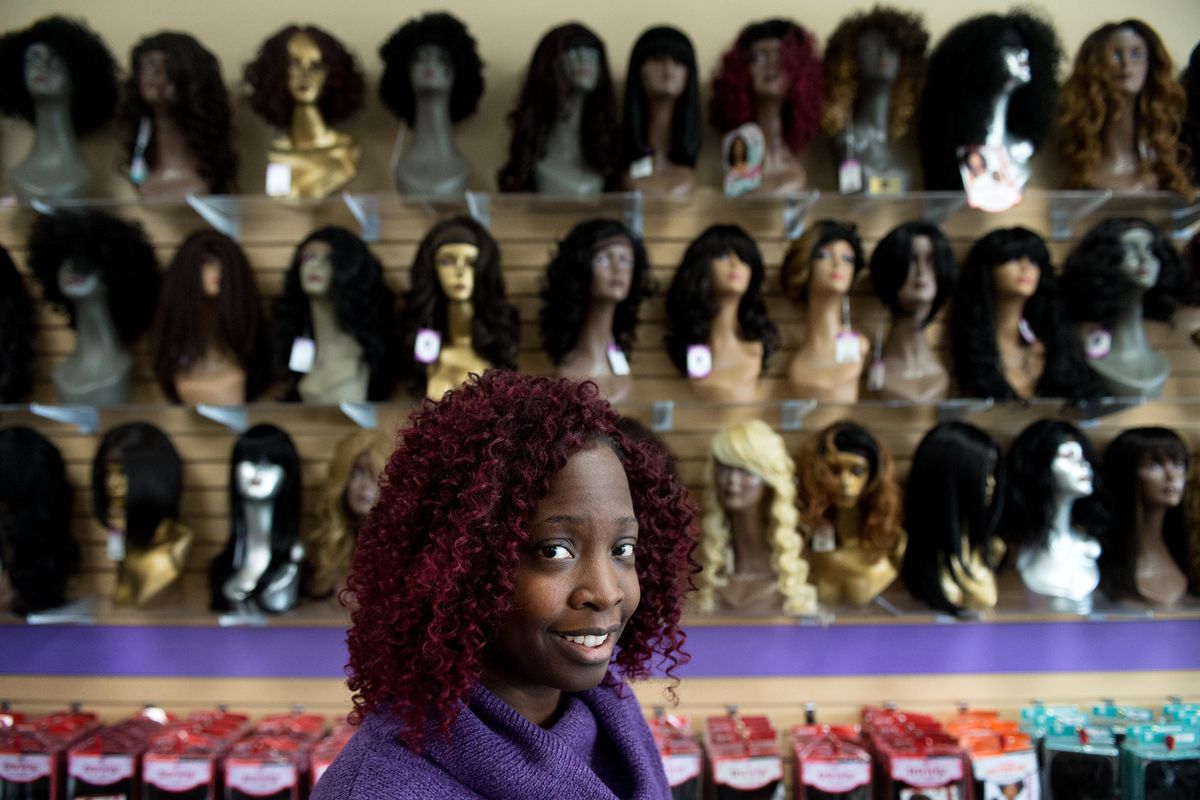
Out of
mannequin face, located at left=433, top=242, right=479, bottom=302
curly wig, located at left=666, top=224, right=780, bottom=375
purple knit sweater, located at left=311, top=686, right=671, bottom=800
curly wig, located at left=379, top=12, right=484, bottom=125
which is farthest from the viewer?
curly wig, located at left=379, top=12, right=484, bottom=125

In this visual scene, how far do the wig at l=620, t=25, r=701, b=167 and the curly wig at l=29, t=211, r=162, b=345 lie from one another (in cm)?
171

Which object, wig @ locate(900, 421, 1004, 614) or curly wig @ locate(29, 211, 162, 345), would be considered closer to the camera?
wig @ locate(900, 421, 1004, 614)

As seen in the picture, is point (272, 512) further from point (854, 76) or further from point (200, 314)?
point (854, 76)

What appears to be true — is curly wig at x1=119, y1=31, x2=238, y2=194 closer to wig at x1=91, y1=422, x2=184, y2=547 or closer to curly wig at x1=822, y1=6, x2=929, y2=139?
wig at x1=91, y1=422, x2=184, y2=547

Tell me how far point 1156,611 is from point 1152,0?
2.24m

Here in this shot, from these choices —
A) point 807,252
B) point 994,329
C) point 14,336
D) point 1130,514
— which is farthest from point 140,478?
point 1130,514

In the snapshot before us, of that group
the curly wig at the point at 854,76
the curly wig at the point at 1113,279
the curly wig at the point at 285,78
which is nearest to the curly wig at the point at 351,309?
the curly wig at the point at 285,78

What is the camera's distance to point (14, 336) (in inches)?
112

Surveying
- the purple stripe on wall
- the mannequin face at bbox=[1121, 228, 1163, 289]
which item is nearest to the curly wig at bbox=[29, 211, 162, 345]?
the purple stripe on wall

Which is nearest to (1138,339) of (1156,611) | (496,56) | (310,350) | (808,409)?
(1156,611)

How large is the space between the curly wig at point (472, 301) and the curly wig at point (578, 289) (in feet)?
0.47

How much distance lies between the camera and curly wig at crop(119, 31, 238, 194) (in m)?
2.82

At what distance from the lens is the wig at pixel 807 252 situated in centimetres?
277

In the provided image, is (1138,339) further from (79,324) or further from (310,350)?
(79,324)
